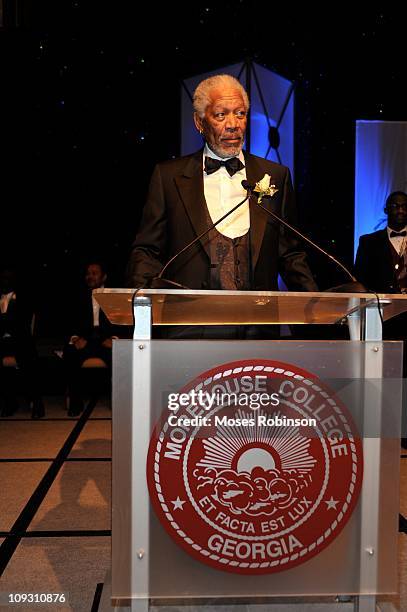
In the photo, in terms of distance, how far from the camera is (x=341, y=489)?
54.9 inches

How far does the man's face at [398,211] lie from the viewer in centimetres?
418

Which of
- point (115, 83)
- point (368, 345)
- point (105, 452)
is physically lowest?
point (105, 452)

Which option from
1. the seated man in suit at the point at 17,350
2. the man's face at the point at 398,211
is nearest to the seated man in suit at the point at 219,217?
the man's face at the point at 398,211

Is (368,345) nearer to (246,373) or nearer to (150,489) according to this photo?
(246,373)

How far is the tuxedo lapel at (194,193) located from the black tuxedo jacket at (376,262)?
219 centimetres

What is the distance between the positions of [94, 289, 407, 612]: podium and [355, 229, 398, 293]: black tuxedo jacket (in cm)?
270

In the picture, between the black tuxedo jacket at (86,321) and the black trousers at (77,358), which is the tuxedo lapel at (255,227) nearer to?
the black trousers at (77,358)

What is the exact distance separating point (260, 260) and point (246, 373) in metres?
0.68

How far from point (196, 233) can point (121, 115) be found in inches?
185

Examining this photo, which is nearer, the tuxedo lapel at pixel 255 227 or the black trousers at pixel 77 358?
the tuxedo lapel at pixel 255 227

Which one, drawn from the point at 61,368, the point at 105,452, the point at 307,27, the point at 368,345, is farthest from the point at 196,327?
the point at 307,27

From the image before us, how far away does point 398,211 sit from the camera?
4.18 meters

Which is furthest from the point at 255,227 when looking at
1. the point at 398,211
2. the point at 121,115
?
the point at 121,115

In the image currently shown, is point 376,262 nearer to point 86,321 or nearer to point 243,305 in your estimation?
point 86,321
